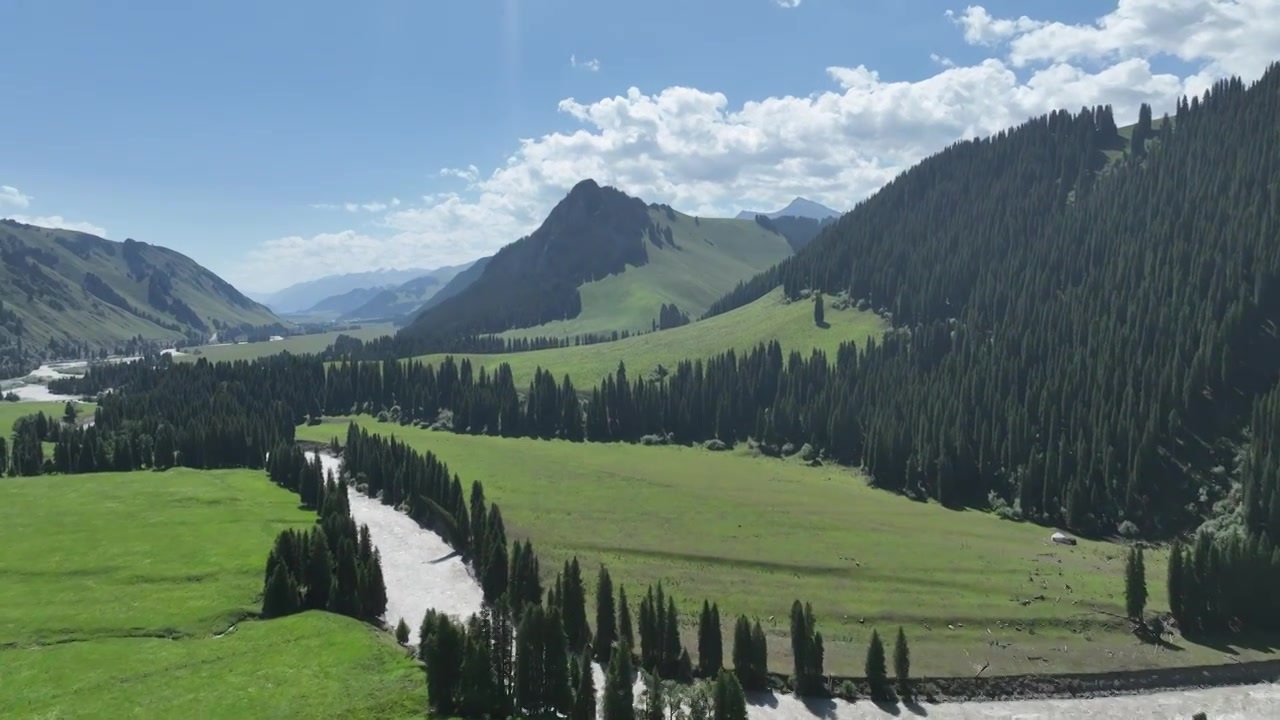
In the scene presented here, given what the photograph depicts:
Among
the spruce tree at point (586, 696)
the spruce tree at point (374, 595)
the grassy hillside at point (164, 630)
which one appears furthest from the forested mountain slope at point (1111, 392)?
the grassy hillside at point (164, 630)

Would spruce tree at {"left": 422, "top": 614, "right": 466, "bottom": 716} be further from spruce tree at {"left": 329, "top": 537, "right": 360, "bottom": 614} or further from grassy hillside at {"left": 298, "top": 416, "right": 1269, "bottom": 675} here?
grassy hillside at {"left": 298, "top": 416, "right": 1269, "bottom": 675}

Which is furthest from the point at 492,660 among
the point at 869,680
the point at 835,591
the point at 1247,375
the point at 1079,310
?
the point at 1079,310

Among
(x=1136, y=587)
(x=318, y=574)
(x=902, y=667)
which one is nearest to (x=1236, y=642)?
(x=1136, y=587)

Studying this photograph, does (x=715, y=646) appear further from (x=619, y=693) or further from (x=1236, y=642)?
(x=1236, y=642)

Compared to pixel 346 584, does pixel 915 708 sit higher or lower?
lower

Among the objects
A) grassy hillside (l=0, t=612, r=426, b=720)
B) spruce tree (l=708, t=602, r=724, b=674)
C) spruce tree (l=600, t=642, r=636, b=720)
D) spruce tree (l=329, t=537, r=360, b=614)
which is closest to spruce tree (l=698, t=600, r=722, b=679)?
spruce tree (l=708, t=602, r=724, b=674)

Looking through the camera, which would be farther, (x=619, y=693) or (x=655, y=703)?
(x=655, y=703)

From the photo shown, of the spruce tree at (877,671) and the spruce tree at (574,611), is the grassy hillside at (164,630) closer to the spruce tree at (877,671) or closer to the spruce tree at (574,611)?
→ the spruce tree at (574,611)
